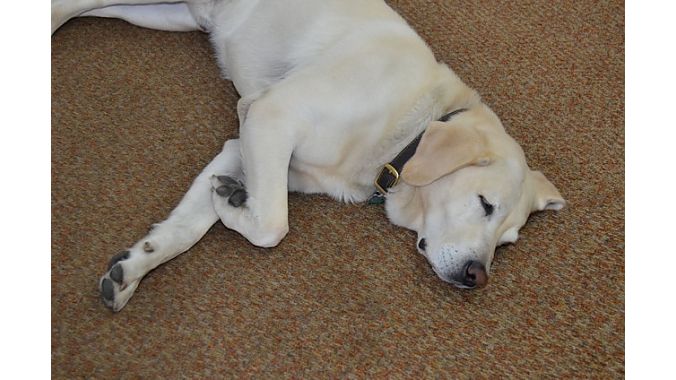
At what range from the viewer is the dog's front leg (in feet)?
6.88

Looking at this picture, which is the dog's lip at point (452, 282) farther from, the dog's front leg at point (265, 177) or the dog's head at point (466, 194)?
the dog's front leg at point (265, 177)

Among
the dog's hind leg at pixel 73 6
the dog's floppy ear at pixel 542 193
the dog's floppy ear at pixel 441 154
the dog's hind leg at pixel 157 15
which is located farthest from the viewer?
the dog's hind leg at pixel 157 15

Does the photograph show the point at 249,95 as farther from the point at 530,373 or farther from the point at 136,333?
the point at 530,373

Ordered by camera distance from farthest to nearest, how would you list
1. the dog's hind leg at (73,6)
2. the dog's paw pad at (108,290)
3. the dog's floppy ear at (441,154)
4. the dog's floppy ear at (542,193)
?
1. the dog's hind leg at (73,6)
2. the dog's floppy ear at (542,193)
3. the dog's floppy ear at (441,154)
4. the dog's paw pad at (108,290)

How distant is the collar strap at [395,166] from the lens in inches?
86.8

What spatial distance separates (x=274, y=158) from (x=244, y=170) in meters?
0.15

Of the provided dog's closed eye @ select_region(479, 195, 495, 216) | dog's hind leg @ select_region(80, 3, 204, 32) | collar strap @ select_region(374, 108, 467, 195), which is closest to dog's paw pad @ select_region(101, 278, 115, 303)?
collar strap @ select_region(374, 108, 467, 195)

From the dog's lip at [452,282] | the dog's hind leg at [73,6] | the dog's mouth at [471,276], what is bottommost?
the dog's lip at [452,282]

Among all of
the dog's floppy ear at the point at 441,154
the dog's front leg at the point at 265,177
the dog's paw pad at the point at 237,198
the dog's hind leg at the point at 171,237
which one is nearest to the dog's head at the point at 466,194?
→ the dog's floppy ear at the point at 441,154

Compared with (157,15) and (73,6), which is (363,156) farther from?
(73,6)

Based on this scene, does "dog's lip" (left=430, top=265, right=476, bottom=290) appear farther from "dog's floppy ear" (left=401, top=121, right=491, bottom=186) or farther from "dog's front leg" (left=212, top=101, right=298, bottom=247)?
"dog's front leg" (left=212, top=101, right=298, bottom=247)

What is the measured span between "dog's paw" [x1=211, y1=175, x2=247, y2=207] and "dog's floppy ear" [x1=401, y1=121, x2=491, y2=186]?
0.52 meters

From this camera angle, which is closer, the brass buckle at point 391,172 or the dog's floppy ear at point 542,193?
the brass buckle at point 391,172

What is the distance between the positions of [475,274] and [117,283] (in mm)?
1079
